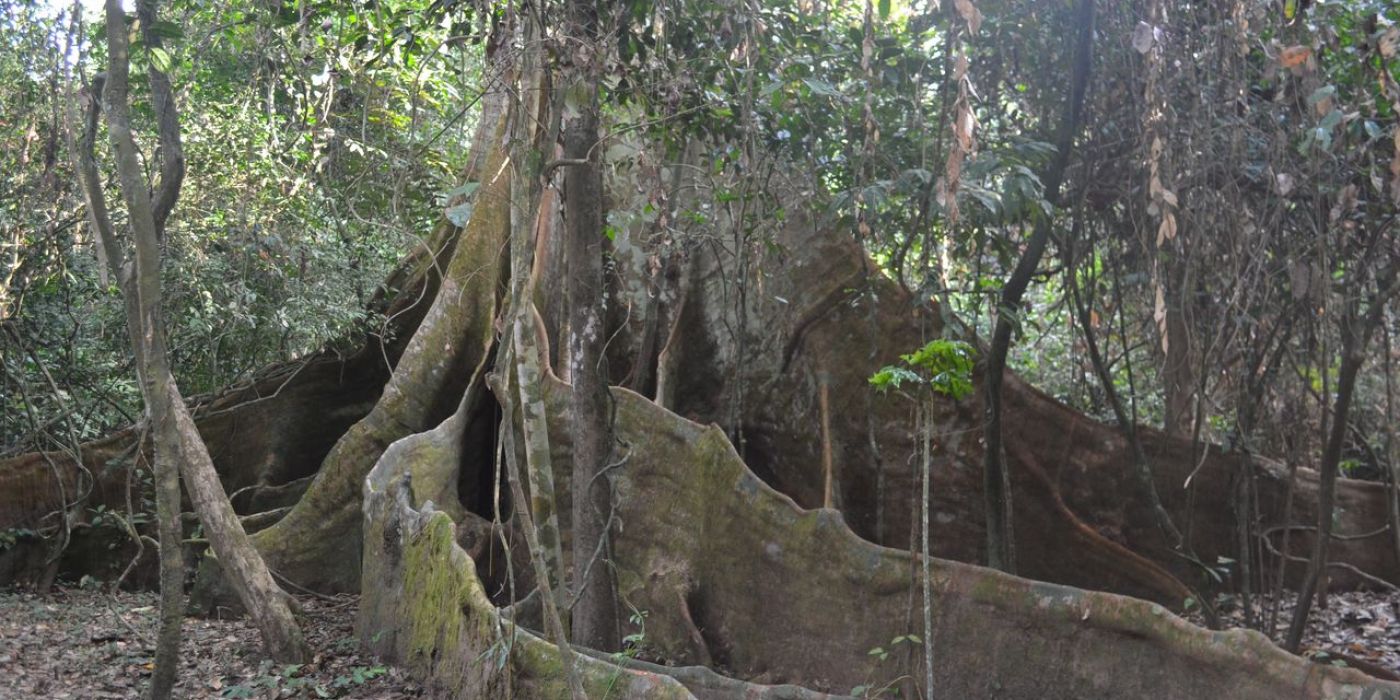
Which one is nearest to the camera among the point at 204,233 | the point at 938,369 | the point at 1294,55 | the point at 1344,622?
the point at 1294,55

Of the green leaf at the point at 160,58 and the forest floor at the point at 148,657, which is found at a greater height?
the green leaf at the point at 160,58

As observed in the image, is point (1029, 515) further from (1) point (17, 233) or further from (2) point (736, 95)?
(1) point (17, 233)

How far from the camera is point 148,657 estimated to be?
637cm

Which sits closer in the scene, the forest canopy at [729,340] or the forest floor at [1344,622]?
the forest canopy at [729,340]

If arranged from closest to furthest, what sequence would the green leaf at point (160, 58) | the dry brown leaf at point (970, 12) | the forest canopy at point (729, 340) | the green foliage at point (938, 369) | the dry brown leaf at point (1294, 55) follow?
the dry brown leaf at point (970, 12) → the dry brown leaf at point (1294, 55) → the green foliage at point (938, 369) → the green leaf at point (160, 58) → the forest canopy at point (729, 340)

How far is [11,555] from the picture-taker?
8094 millimetres

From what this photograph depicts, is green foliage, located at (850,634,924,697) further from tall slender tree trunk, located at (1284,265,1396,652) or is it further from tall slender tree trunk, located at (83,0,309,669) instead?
tall slender tree trunk, located at (83,0,309,669)

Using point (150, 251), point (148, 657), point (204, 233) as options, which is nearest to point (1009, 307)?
point (150, 251)

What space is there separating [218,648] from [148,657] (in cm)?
34

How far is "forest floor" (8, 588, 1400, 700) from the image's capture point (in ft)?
18.5

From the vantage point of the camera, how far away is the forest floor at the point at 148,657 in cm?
562

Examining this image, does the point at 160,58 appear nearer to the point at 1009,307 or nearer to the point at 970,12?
the point at 970,12

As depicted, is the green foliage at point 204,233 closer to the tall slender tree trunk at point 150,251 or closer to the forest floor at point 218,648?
the forest floor at point 218,648

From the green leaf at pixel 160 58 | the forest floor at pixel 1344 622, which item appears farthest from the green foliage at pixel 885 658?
the green leaf at pixel 160 58
